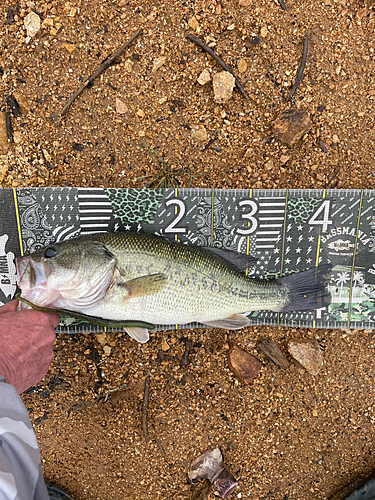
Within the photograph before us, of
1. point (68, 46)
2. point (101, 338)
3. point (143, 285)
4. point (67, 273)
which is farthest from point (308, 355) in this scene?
point (68, 46)

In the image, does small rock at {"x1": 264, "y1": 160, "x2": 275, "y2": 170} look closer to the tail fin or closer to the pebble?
the tail fin

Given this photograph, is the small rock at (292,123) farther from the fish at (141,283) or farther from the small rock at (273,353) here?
the small rock at (273,353)

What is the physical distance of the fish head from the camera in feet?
8.32

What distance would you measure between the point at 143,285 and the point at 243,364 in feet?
4.54

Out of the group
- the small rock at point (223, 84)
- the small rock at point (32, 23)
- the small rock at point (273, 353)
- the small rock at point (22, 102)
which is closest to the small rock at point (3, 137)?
the small rock at point (22, 102)

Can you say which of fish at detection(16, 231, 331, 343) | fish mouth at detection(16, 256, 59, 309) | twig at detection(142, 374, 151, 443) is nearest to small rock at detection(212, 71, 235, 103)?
fish at detection(16, 231, 331, 343)

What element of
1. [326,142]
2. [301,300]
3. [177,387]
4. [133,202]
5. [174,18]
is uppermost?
[174,18]

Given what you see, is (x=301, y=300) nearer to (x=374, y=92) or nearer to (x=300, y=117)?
(x=300, y=117)

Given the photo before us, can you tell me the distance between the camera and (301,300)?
3141 millimetres

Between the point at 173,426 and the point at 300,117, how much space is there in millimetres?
3231

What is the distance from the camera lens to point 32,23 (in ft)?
9.96

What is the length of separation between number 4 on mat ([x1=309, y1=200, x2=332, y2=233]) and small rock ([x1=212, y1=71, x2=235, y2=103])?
1.39 metres

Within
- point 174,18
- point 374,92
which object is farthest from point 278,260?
point 174,18

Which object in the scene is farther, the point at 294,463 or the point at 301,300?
the point at 294,463
